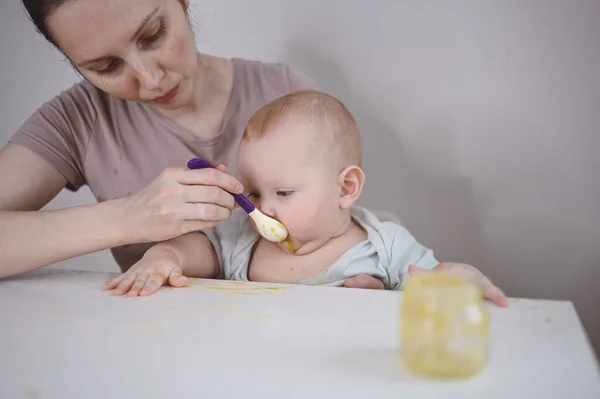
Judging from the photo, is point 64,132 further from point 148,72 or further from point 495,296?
point 495,296

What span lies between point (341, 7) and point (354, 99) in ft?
0.74

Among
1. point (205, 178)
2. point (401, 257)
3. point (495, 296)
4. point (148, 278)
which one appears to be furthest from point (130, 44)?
point (495, 296)

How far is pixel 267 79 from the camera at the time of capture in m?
1.30

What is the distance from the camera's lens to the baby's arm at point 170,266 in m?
0.87

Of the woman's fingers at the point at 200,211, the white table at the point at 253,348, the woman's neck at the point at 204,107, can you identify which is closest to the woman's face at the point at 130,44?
the woman's neck at the point at 204,107

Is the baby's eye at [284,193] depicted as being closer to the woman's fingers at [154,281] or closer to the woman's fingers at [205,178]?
the woman's fingers at [205,178]

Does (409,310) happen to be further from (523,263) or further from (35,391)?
(523,263)

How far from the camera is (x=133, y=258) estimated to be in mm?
1292

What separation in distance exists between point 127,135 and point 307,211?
48 cm

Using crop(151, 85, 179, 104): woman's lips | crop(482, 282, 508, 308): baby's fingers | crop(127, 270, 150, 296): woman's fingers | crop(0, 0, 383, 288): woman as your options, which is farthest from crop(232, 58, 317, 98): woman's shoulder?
crop(482, 282, 508, 308): baby's fingers

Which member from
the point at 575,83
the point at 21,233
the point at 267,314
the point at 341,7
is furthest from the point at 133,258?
the point at 575,83

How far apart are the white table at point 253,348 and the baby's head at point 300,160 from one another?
166mm

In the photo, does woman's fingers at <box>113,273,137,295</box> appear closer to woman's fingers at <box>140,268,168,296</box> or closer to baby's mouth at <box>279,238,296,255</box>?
woman's fingers at <box>140,268,168,296</box>

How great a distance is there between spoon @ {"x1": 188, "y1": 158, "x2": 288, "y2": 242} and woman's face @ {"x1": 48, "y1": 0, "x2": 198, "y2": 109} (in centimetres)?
16
